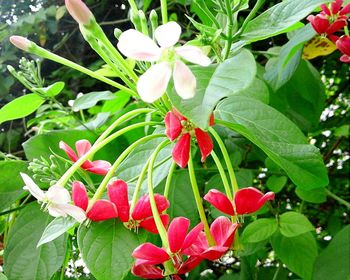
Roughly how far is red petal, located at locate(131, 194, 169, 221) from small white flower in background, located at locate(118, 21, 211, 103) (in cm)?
14

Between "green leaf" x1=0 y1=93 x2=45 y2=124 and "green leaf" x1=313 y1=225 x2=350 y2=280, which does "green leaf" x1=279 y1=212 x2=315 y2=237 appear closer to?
"green leaf" x1=313 y1=225 x2=350 y2=280

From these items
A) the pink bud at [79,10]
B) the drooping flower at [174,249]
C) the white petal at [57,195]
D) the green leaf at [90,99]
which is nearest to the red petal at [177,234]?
the drooping flower at [174,249]

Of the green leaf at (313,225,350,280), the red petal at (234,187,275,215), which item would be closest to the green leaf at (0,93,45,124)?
the red petal at (234,187,275,215)

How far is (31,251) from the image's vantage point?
26.5 inches

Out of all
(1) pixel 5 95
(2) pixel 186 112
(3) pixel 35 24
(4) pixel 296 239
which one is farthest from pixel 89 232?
(3) pixel 35 24

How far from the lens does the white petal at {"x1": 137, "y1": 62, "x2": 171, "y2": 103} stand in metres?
0.40

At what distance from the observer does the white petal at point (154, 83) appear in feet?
1.32

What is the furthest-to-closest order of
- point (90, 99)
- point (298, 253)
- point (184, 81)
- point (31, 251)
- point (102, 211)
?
point (90, 99), point (298, 253), point (31, 251), point (102, 211), point (184, 81)

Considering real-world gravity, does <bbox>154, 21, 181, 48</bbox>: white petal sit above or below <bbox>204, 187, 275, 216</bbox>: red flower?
above

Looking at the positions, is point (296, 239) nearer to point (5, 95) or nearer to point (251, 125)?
point (251, 125)

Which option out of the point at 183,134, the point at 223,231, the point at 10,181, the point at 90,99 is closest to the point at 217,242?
the point at 223,231

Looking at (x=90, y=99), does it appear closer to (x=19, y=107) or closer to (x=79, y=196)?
(x=19, y=107)

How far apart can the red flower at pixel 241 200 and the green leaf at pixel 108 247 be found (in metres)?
0.08

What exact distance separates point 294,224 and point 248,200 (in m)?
0.26
